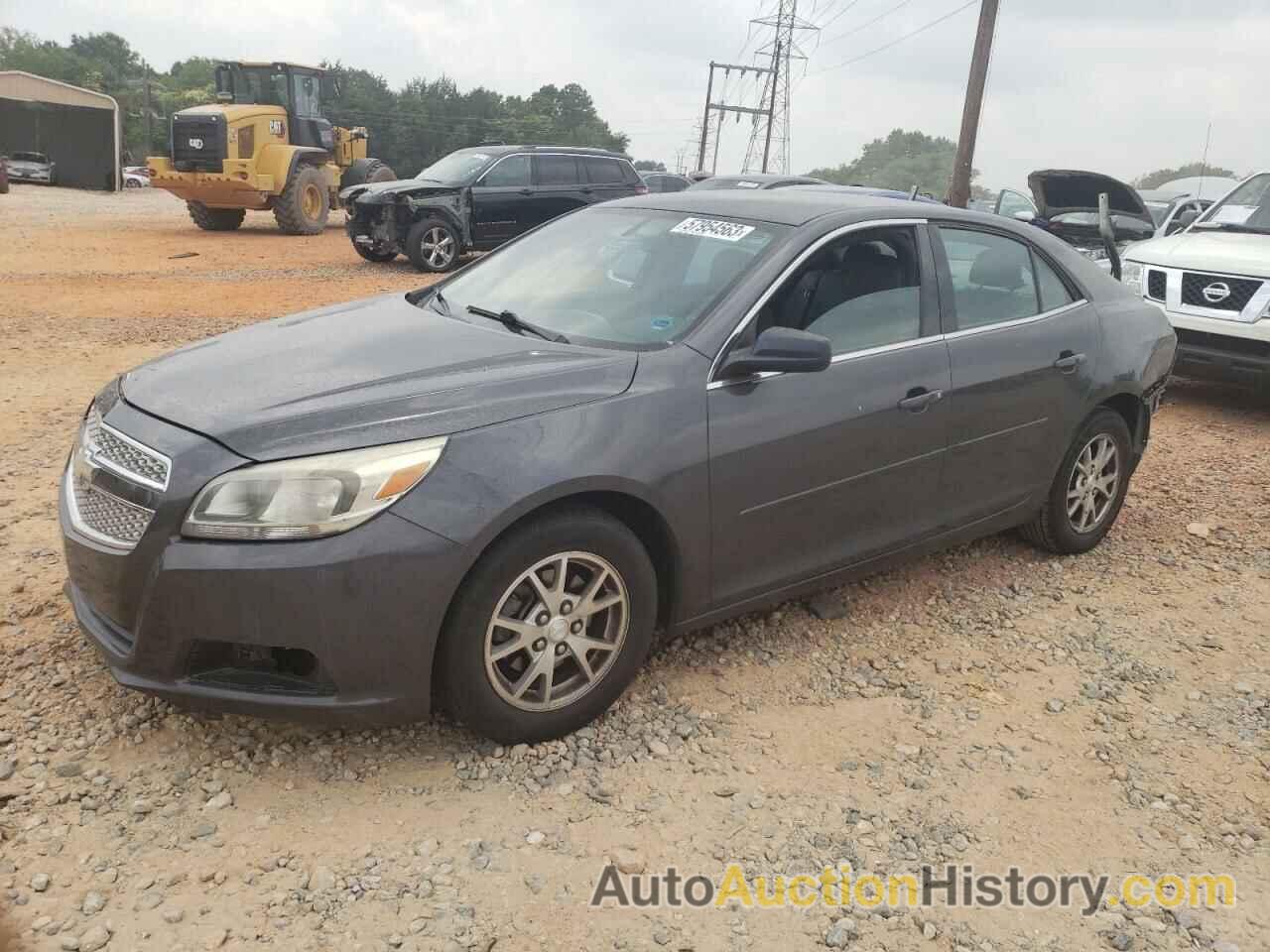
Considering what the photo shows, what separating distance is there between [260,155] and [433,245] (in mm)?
6127

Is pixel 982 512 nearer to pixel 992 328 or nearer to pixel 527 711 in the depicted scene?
pixel 992 328

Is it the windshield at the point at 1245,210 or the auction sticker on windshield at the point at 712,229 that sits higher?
the windshield at the point at 1245,210

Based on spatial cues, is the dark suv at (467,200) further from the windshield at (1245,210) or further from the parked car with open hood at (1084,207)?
the windshield at (1245,210)

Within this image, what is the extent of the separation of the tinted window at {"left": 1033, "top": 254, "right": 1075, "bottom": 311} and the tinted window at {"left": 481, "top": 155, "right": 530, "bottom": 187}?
443 inches

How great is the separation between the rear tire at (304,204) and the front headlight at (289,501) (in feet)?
58.3

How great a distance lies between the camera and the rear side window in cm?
1541

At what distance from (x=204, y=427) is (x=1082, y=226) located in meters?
10.1

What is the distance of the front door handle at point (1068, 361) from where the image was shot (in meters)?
4.22

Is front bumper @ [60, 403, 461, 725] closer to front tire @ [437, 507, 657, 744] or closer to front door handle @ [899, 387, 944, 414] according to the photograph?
front tire @ [437, 507, 657, 744]

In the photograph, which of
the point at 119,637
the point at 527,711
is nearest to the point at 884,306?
the point at 527,711

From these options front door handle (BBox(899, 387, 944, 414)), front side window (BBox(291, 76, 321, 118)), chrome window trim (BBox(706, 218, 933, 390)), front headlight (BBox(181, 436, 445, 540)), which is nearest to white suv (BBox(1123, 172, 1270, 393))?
chrome window trim (BBox(706, 218, 933, 390))

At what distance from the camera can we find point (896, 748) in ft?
10.5

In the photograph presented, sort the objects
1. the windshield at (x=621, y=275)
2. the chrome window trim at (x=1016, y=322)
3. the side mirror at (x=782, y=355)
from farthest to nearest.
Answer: the chrome window trim at (x=1016, y=322) < the windshield at (x=621, y=275) < the side mirror at (x=782, y=355)

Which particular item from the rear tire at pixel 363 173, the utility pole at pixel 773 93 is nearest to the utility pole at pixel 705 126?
the utility pole at pixel 773 93
